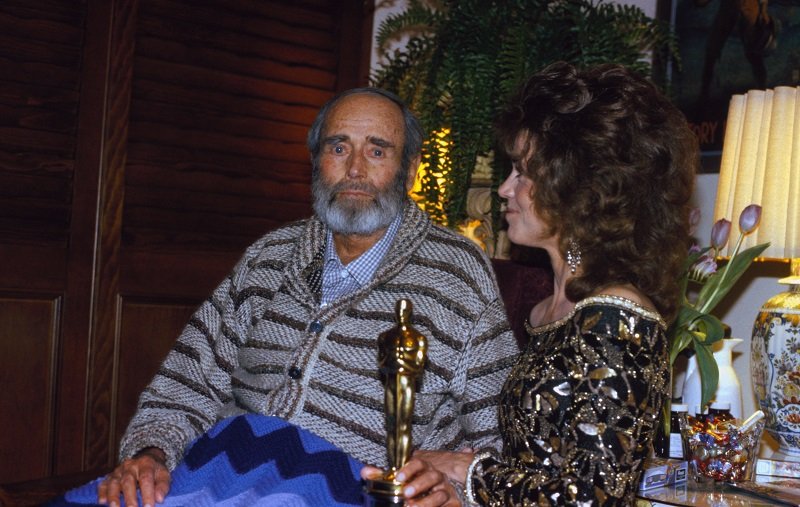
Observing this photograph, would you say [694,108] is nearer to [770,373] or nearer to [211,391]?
[770,373]

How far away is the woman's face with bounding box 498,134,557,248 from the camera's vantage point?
1.84 m

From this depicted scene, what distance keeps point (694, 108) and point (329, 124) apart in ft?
4.15

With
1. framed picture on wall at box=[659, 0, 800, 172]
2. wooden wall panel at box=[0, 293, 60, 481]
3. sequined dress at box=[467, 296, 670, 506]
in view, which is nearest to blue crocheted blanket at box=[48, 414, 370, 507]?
sequined dress at box=[467, 296, 670, 506]

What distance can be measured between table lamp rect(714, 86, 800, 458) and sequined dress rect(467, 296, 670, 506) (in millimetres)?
674

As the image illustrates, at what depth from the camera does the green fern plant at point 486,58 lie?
2.51 m

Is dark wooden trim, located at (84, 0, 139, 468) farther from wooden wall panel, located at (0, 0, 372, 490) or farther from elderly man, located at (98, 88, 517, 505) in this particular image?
elderly man, located at (98, 88, 517, 505)

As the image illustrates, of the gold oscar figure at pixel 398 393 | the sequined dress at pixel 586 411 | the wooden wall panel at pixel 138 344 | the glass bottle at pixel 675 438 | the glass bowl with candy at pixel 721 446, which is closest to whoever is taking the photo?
the gold oscar figure at pixel 398 393

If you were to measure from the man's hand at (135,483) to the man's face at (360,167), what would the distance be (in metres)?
0.66

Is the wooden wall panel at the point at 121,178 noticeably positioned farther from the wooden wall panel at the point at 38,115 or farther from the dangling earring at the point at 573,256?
the dangling earring at the point at 573,256

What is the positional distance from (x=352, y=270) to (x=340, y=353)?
0.74 feet

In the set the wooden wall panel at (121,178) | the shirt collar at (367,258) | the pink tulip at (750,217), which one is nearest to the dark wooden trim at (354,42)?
the wooden wall panel at (121,178)

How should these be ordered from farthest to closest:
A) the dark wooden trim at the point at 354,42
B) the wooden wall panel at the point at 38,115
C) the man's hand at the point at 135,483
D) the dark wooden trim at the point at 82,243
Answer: the dark wooden trim at the point at 354,42
the dark wooden trim at the point at 82,243
the wooden wall panel at the point at 38,115
the man's hand at the point at 135,483

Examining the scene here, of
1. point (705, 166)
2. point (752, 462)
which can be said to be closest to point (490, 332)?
point (752, 462)

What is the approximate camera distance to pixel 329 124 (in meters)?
2.25
